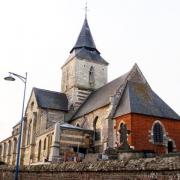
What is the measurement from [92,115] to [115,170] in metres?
23.0

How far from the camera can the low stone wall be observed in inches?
257

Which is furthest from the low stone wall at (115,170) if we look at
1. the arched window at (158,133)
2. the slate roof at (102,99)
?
the slate roof at (102,99)

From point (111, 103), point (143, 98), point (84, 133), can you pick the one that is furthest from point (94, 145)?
point (143, 98)

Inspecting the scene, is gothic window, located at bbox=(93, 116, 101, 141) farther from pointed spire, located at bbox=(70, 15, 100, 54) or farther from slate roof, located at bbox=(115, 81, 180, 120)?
pointed spire, located at bbox=(70, 15, 100, 54)

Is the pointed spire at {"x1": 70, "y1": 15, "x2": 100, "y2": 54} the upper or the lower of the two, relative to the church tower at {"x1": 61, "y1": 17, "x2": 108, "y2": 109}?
upper

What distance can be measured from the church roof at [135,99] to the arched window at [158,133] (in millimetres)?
979

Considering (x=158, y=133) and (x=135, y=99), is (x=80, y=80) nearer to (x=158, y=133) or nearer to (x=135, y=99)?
(x=135, y=99)

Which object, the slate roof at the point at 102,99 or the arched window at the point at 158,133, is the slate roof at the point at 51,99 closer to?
the slate roof at the point at 102,99

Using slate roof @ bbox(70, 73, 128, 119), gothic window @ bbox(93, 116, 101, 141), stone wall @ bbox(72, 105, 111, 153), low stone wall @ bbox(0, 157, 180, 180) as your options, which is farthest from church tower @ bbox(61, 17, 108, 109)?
low stone wall @ bbox(0, 157, 180, 180)

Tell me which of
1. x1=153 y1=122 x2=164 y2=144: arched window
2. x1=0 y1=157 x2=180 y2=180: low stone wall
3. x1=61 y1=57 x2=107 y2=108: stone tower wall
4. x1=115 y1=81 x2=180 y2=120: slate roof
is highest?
x1=61 y1=57 x2=107 y2=108: stone tower wall

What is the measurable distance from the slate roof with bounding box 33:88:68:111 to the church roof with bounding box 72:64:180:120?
631 centimetres

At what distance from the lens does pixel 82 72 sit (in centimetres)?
4038

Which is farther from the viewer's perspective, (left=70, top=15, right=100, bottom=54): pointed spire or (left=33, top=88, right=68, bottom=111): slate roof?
(left=70, top=15, right=100, bottom=54): pointed spire

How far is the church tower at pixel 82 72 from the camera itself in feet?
129
